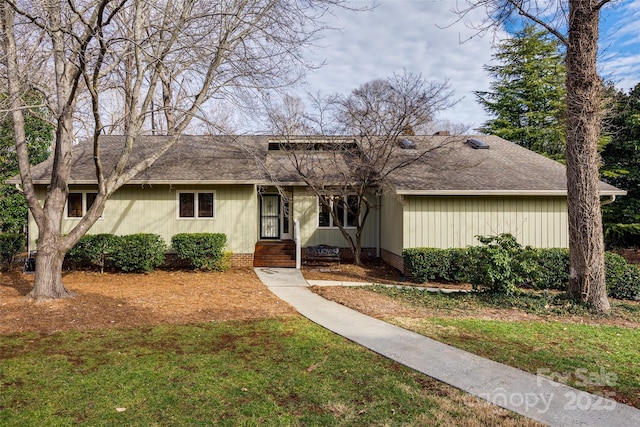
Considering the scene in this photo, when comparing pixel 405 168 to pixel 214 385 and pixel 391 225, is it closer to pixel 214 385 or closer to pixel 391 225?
pixel 391 225

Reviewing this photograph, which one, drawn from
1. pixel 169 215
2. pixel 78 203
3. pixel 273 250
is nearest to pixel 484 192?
pixel 273 250

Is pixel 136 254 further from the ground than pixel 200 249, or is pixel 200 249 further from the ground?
pixel 200 249

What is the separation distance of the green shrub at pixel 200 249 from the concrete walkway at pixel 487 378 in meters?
5.87

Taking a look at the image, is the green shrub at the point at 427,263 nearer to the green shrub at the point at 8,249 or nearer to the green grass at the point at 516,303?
the green grass at the point at 516,303

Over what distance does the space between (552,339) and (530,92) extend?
930 inches

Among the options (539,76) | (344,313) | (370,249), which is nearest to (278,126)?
(370,249)

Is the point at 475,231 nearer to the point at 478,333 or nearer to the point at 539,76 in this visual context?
the point at 478,333

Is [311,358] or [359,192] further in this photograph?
[359,192]

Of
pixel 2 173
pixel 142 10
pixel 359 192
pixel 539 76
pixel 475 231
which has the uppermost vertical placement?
pixel 539 76

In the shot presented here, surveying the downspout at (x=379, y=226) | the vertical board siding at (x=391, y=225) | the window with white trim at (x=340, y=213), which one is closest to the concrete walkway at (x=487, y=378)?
the vertical board siding at (x=391, y=225)

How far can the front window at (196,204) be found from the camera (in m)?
13.2

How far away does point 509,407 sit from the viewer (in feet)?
11.9

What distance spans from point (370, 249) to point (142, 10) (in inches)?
420

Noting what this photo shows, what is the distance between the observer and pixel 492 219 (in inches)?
470
